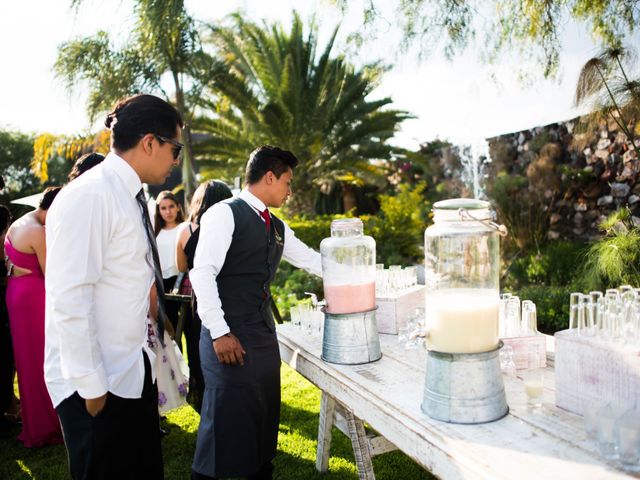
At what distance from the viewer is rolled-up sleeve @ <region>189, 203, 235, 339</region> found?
2141mm

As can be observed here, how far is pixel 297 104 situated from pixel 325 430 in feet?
29.7

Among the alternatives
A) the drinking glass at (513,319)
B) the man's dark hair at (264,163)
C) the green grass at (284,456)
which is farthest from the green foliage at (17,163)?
the drinking glass at (513,319)

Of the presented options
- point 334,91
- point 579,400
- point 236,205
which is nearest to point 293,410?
point 236,205

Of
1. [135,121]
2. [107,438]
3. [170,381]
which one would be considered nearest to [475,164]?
[170,381]

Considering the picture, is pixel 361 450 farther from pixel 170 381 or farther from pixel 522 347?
pixel 170 381

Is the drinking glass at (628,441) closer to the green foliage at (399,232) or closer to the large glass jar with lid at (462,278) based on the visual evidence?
the large glass jar with lid at (462,278)

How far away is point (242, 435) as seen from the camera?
2260 millimetres

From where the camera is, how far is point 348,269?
7.23ft

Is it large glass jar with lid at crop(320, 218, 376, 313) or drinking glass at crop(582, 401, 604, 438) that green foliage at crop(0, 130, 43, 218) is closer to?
large glass jar with lid at crop(320, 218, 376, 313)

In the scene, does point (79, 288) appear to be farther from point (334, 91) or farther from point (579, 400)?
point (334, 91)

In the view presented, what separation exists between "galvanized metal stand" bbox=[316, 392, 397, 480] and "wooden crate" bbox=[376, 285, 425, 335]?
45 centimetres

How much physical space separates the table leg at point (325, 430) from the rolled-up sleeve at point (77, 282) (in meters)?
1.55

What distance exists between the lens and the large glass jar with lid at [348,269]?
2.12 metres

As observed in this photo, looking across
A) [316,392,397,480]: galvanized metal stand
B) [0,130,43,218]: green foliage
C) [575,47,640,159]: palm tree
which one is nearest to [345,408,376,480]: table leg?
[316,392,397,480]: galvanized metal stand
